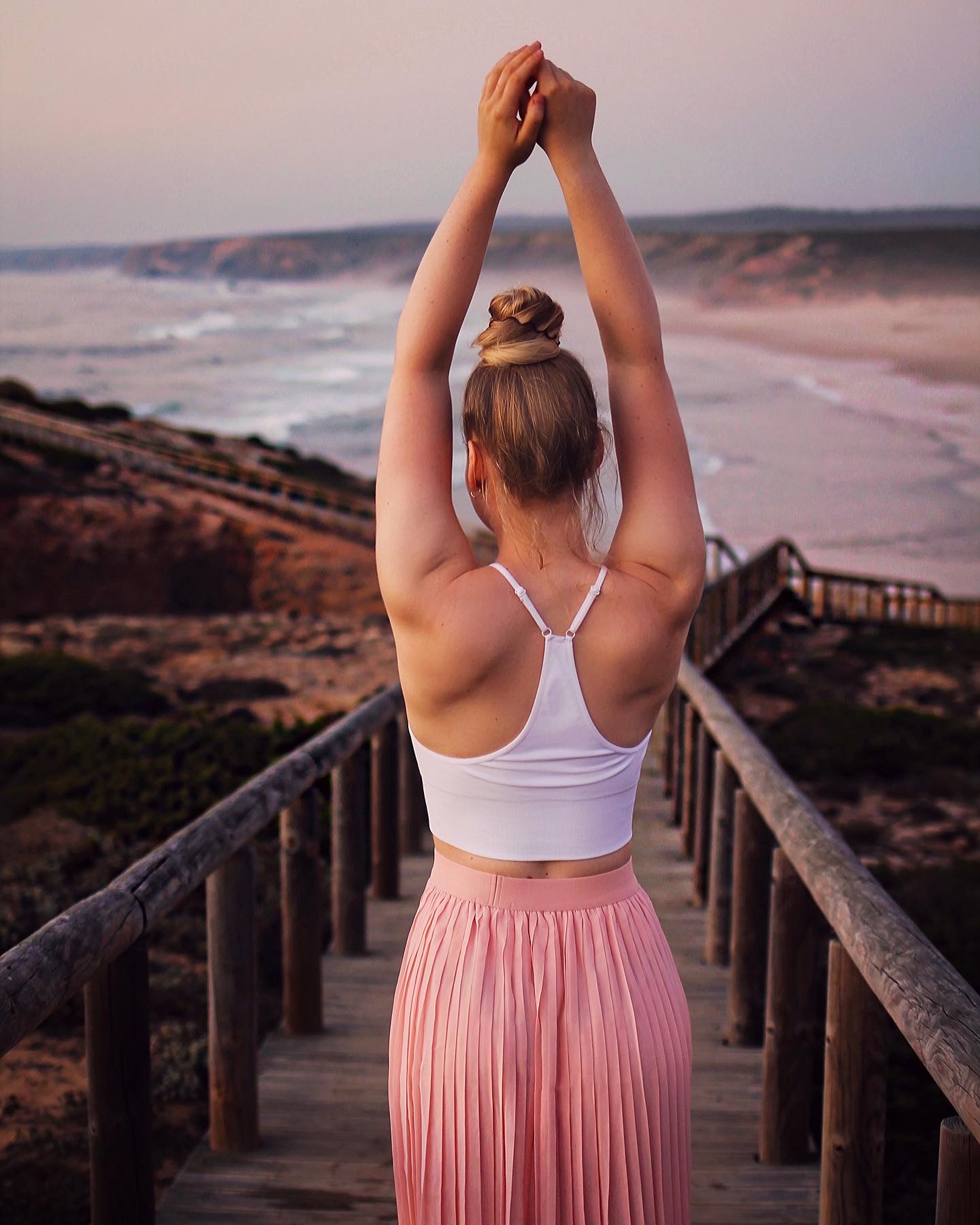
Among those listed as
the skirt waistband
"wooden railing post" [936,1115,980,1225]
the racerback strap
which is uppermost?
the racerback strap

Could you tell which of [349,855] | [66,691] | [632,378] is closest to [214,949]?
[349,855]

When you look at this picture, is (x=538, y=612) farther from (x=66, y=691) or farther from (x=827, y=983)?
(x=66, y=691)

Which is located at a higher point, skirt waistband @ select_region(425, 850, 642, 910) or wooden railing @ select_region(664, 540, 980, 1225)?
skirt waistband @ select_region(425, 850, 642, 910)

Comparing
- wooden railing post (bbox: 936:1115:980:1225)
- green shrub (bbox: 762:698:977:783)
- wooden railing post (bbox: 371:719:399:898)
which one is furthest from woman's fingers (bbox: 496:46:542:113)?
green shrub (bbox: 762:698:977:783)

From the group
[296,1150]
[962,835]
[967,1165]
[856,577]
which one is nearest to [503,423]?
[967,1165]

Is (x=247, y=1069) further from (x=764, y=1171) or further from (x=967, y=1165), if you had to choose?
(x=967, y=1165)

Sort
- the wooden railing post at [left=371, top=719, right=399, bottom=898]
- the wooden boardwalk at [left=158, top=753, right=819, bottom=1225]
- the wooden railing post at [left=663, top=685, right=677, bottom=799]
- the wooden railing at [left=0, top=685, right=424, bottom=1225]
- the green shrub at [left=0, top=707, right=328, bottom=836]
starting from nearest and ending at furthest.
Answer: the wooden railing at [left=0, top=685, right=424, bottom=1225]
the wooden boardwalk at [left=158, top=753, right=819, bottom=1225]
the wooden railing post at [left=371, top=719, right=399, bottom=898]
the wooden railing post at [left=663, top=685, right=677, bottom=799]
the green shrub at [left=0, top=707, right=328, bottom=836]

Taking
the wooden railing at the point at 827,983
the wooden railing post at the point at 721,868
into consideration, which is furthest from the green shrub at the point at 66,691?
the wooden railing post at the point at 721,868

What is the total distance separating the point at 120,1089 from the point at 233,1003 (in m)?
0.54

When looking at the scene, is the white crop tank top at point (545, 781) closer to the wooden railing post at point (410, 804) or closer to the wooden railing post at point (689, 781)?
the wooden railing post at point (410, 804)

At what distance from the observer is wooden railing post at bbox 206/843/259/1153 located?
8.43 feet

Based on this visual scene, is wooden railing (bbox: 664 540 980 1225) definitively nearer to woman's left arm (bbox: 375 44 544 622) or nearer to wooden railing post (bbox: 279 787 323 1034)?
woman's left arm (bbox: 375 44 544 622)

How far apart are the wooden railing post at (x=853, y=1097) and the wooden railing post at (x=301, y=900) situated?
1482mm

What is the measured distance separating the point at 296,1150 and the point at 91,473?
2008 centimetres
